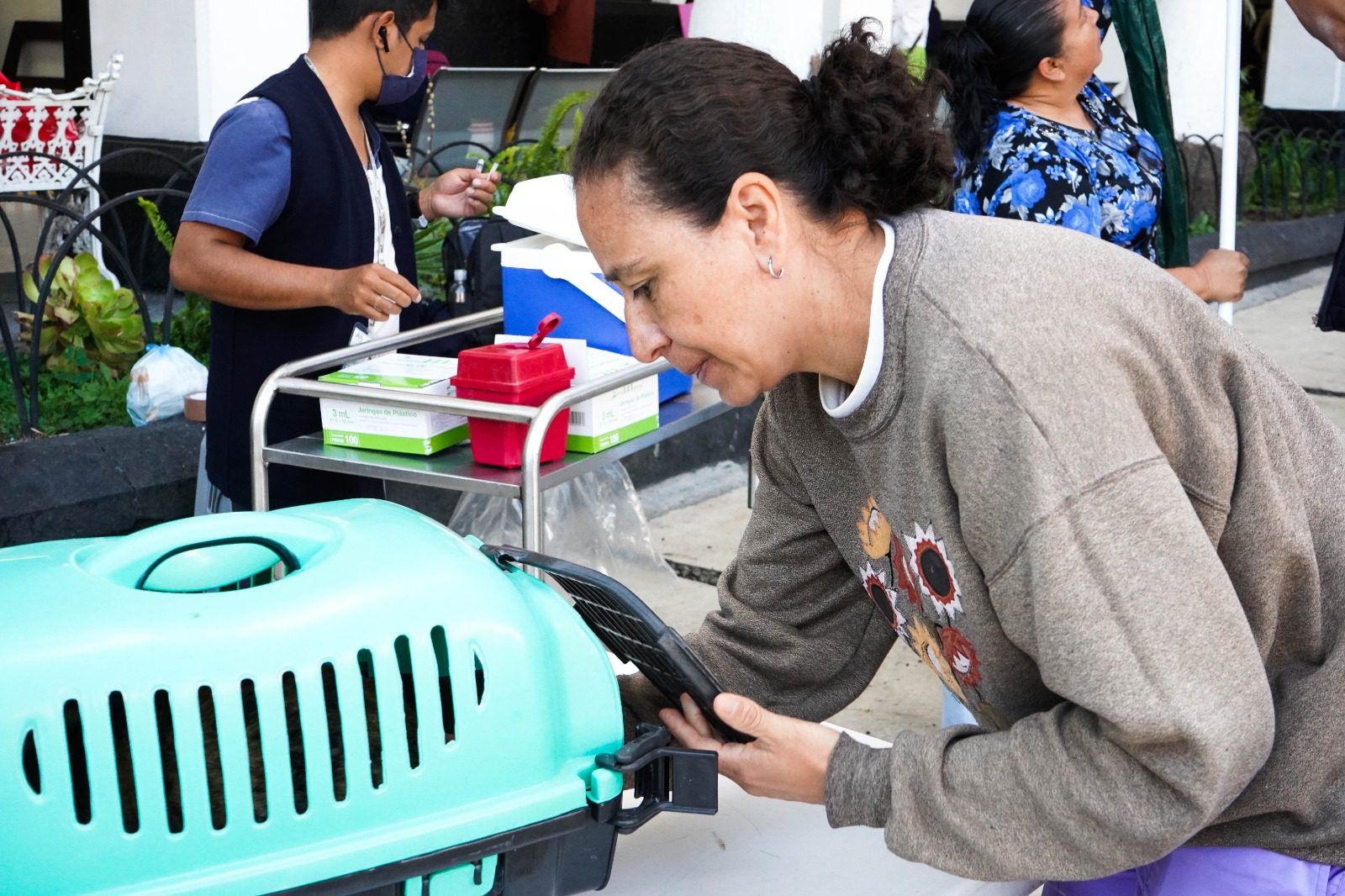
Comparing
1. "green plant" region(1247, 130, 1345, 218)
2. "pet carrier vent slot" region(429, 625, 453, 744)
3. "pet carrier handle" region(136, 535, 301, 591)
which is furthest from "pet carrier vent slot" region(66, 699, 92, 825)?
"green plant" region(1247, 130, 1345, 218)

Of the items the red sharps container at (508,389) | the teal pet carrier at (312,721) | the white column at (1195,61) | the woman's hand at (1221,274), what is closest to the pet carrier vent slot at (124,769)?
the teal pet carrier at (312,721)

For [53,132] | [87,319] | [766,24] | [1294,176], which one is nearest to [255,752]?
[87,319]

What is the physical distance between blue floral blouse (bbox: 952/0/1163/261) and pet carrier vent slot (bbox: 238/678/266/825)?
1.63 metres

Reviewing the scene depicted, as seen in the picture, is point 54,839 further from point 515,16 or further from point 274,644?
point 515,16

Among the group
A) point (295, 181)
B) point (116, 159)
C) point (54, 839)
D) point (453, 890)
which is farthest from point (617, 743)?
point (116, 159)

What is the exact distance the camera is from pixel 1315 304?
7.68m

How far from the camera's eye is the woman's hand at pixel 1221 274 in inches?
105

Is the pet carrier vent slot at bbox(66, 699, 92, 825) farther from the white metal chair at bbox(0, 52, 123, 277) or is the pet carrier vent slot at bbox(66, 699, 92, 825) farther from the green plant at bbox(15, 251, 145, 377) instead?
the white metal chair at bbox(0, 52, 123, 277)

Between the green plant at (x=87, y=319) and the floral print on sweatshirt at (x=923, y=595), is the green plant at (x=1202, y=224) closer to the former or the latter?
the green plant at (x=87, y=319)

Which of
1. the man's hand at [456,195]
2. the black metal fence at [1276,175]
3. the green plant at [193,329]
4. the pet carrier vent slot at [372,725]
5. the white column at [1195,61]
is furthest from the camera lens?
the black metal fence at [1276,175]

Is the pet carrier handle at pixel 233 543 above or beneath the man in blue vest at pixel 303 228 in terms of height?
beneath

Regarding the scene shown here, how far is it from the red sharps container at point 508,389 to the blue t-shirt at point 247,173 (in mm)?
444

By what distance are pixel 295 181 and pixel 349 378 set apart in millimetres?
351

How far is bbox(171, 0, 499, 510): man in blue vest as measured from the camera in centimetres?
225
